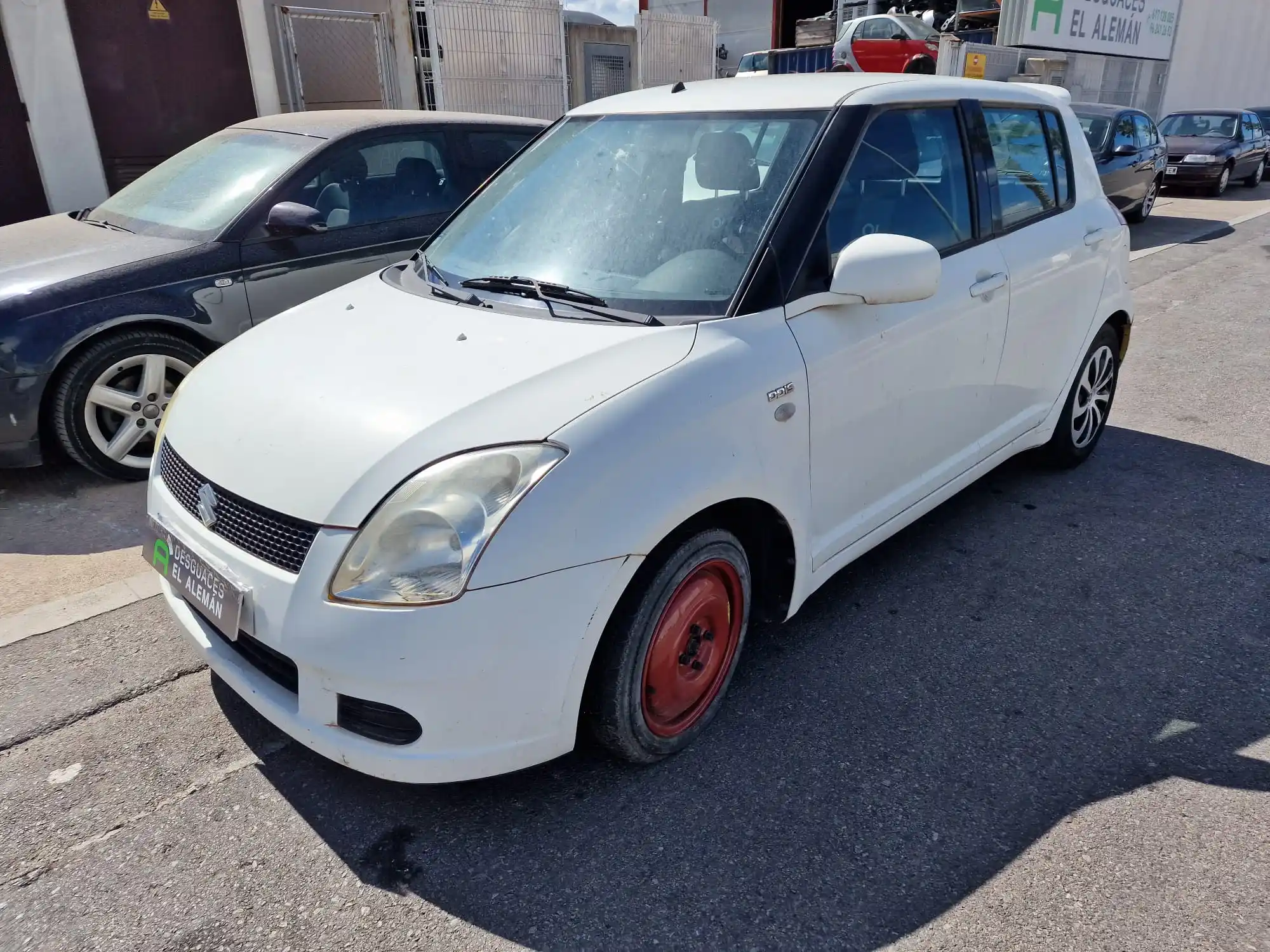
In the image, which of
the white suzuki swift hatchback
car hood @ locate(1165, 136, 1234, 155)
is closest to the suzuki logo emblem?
the white suzuki swift hatchback

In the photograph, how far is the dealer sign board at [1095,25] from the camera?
2003 centimetres

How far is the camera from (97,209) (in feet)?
17.9

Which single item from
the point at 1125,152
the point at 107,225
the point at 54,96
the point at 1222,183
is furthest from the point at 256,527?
the point at 1222,183

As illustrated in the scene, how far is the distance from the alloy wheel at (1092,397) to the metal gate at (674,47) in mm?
12317

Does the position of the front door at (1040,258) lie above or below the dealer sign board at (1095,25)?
below

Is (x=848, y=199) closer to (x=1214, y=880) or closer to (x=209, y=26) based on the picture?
(x=1214, y=880)

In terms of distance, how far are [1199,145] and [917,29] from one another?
7.05 metres

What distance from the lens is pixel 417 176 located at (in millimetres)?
5398

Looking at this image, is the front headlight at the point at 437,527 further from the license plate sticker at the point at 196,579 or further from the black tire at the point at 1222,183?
the black tire at the point at 1222,183

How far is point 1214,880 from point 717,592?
1392mm

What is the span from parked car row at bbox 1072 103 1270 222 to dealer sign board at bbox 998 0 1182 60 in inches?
150

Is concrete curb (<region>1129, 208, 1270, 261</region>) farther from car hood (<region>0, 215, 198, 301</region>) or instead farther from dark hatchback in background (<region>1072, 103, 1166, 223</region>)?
car hood (<region>0, 215, 198, 301</region>)

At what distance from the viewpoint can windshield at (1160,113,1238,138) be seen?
17.5m

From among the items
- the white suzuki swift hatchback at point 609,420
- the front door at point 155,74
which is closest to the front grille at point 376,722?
the white suzuki swift hatchback at point 609,420
